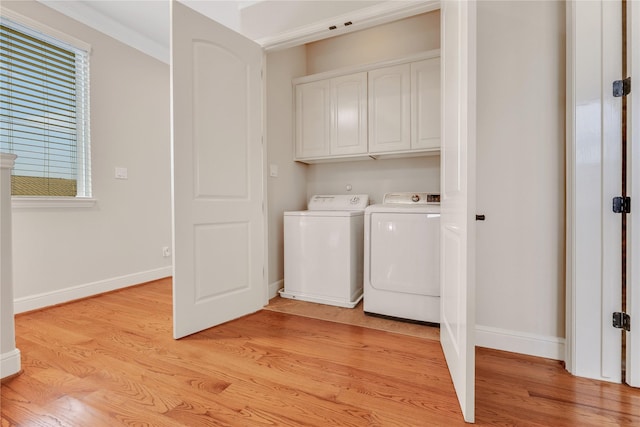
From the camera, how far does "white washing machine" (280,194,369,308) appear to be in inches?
93.5

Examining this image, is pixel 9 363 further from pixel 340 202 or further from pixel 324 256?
pixel 340 202

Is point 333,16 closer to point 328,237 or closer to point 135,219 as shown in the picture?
point 328,237

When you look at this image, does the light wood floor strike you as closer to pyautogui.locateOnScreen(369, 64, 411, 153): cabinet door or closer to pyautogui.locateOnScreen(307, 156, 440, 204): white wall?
pyautogui.locateOnScreen(307, 156, 440, 204): white wall

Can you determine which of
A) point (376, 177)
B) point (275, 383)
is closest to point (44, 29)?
point (376, 177)

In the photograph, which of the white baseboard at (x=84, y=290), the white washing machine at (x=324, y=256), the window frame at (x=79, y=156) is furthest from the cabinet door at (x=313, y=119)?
the white baseboard at (x=84, y=290)

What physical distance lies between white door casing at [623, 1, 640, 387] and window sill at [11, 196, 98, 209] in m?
3.73

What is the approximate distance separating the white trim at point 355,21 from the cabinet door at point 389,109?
0.60 metres

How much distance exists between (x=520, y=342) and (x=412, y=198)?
4.30 ft

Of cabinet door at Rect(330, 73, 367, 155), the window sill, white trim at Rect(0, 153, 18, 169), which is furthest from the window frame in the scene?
cabinet door at Rect(330, 73, 367, 155)

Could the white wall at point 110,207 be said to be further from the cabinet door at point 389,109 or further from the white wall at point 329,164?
the cabinet door at point 389,109

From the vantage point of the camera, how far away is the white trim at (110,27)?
2501 millimetres

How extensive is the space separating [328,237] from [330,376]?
1175 millimetres

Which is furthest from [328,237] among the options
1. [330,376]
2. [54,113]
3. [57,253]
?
[54,113]

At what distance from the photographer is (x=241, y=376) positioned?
1.41m
